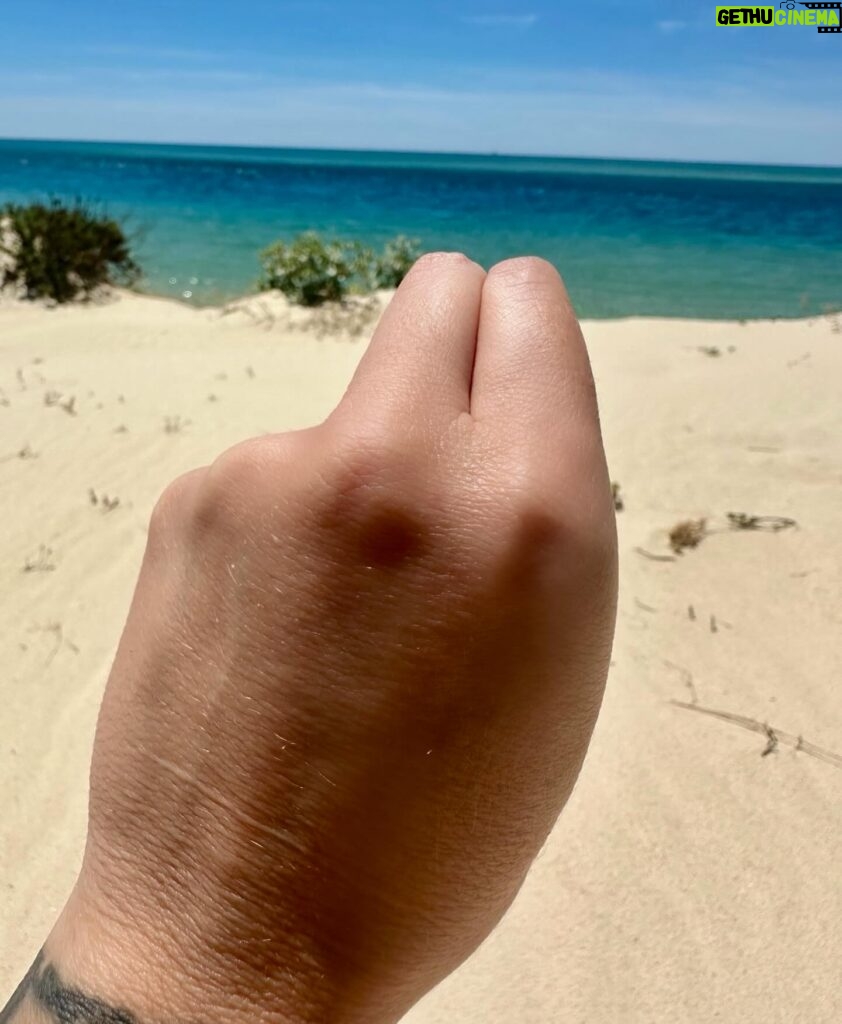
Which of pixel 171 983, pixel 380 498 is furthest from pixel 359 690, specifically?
pixel 171 983

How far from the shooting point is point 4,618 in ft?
8.63

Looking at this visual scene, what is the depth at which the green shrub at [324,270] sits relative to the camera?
22.8 feet

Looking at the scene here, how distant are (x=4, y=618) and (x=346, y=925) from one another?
7.19 ft

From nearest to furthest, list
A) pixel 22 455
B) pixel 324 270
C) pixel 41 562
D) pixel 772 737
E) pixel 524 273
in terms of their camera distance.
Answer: pixel 524 273
pixel 772 737
pixel 41 562
pixel 22 455
pixel 324 270

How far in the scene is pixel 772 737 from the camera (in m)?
2.01

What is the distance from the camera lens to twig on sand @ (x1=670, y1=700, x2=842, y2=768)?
196cm

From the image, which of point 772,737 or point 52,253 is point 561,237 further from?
point 772,737

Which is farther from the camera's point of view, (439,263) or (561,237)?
(561,237)

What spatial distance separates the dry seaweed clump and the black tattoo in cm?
228

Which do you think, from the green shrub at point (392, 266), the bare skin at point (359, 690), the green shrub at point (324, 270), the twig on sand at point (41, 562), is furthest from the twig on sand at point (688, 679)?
the green shrub at point (392, 266)

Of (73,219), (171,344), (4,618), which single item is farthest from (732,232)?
(4,618)

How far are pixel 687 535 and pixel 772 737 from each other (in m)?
0.90

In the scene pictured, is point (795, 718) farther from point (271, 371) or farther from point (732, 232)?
point (732, 232)

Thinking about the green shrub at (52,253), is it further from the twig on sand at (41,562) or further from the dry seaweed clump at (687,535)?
the dry seaweed clump at (687,535)
